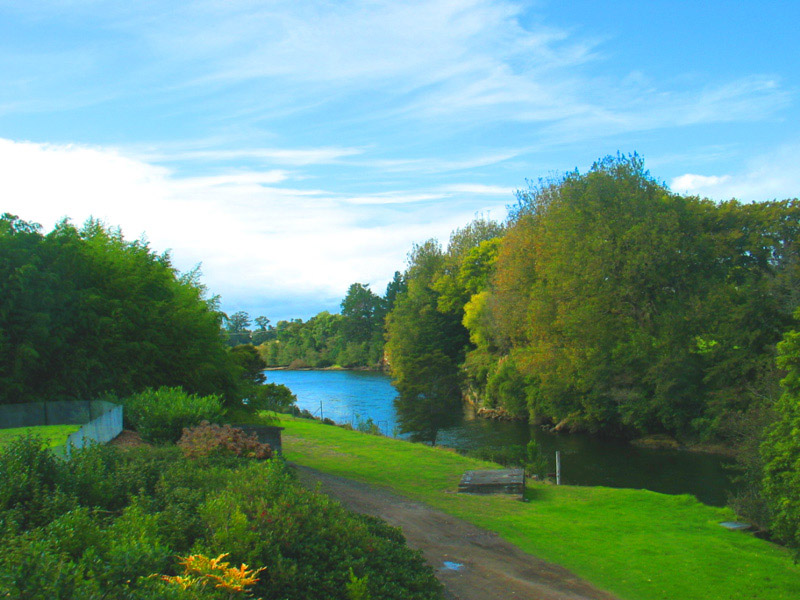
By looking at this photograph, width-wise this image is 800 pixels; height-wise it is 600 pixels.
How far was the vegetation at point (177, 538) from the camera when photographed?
14.7ft

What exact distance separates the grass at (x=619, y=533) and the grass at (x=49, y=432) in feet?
22.3

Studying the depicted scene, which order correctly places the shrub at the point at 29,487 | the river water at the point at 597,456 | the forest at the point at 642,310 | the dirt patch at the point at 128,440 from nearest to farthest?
the shrub at the point at 29,487
the dirt patch at the point at 128,440
the river water at the point at 597,456
the forest at the point at 642,310

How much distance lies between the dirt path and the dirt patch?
3735 millimetres

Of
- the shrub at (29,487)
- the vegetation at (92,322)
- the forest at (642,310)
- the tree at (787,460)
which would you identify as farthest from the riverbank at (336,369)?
the shrub at (29,487)

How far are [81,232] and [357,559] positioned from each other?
15.7 meters

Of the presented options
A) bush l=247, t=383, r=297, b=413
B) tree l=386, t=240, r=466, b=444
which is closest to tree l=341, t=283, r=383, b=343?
tree l=386, t=240, r=466, b=444

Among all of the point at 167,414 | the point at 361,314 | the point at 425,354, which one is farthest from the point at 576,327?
the point at 361,314

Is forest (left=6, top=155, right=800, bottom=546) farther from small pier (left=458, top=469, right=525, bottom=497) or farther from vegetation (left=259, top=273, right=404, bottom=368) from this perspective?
vegetation (left=259, top=273, right=404, bottom=368)

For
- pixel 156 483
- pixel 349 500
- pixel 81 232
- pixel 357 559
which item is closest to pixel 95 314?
pixel 81 232

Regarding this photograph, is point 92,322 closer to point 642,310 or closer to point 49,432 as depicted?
point 49,432

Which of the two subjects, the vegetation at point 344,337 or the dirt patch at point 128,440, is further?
the vegetation at point 344,337

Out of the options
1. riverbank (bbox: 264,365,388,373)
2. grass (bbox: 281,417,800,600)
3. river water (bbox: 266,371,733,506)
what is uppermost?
grass (bbox: 281,417,800,600)

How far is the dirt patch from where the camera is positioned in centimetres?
1303

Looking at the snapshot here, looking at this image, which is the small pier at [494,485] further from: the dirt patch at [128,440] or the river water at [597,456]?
the river water at [597,456]
